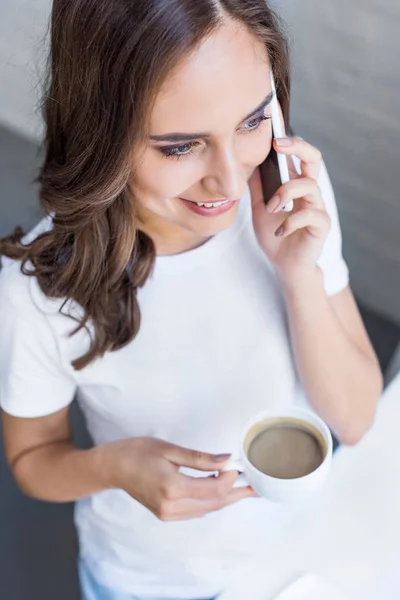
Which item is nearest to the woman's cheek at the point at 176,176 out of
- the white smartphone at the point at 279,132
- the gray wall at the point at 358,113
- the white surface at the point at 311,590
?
the white smartphone at the point at 279,132

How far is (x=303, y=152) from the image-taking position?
3.00 ft

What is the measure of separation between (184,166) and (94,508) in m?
0.54

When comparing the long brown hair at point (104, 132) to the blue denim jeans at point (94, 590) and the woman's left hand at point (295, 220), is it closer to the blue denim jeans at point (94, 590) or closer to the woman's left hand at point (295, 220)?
the woman's left hand at point (295, 220)

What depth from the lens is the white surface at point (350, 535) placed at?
2.68 feet

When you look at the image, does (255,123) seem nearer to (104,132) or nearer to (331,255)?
(104,132)

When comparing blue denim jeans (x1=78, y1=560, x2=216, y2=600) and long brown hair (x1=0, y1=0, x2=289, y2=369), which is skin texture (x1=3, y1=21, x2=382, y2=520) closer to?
long brown hair (x1=0, y1=0, x2=289, y2=369)

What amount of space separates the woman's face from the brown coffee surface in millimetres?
248

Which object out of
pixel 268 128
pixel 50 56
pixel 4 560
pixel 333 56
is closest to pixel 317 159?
pixel 268 128

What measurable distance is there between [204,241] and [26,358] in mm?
275

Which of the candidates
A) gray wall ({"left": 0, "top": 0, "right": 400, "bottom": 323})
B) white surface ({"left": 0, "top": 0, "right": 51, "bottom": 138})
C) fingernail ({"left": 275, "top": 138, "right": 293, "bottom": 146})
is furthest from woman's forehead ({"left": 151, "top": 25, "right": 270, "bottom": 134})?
white surface ({"left": 0, "top": 0, "right": 51, "bottom": 138})

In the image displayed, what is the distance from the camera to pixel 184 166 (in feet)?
2.64

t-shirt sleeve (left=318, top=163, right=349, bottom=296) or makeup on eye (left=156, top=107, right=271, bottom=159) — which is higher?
makeup on eye (left=156, top=107, right=271, bottom=159)

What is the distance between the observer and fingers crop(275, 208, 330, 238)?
0.92 m

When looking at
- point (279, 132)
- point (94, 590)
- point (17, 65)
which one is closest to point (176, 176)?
point (279, 132)
